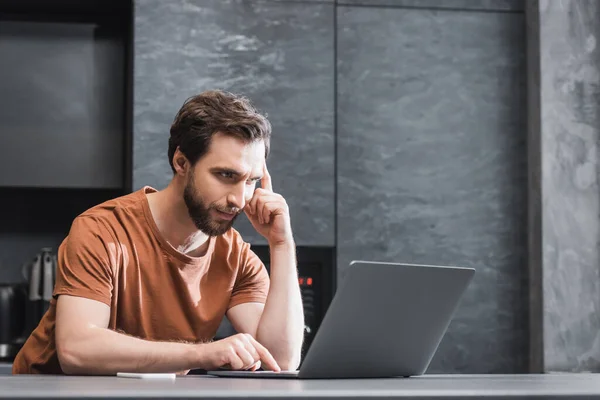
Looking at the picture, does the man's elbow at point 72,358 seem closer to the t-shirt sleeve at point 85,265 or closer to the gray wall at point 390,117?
the t-shirt sleeve at point 85,265

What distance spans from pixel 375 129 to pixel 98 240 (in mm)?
1497

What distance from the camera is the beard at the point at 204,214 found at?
199 cm

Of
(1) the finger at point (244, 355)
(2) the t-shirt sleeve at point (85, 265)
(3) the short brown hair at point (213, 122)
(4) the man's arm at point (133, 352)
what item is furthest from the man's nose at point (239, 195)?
(1) the finger at point (244, 355)

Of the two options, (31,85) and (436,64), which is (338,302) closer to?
(436,64)

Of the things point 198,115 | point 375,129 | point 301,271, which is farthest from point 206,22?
point 198,115

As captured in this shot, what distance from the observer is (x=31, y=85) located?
3.34 m

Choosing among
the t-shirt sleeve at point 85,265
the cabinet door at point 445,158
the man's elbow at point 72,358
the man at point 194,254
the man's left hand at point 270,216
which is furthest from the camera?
the cabinet door at point 445,158

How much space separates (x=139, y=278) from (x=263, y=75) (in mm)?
1325

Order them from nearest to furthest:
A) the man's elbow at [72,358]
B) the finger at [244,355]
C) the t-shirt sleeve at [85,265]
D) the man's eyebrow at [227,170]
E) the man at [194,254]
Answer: the finger at [244,355] < the man's elbow at [72,358] < the t-shirt sleeve at [85,265] < the man at [194,254] < the man's eyebrow at [227,170]

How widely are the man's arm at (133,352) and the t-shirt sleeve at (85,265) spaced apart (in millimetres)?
70

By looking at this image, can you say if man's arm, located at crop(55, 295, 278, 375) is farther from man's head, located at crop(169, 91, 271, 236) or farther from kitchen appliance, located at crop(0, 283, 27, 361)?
kitchen appliance, located at crop(0, 283, 27, 361)

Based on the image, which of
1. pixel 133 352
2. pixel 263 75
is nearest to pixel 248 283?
pixel 133 352

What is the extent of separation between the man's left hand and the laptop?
64cm

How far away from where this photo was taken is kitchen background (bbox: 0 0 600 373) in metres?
3.09
